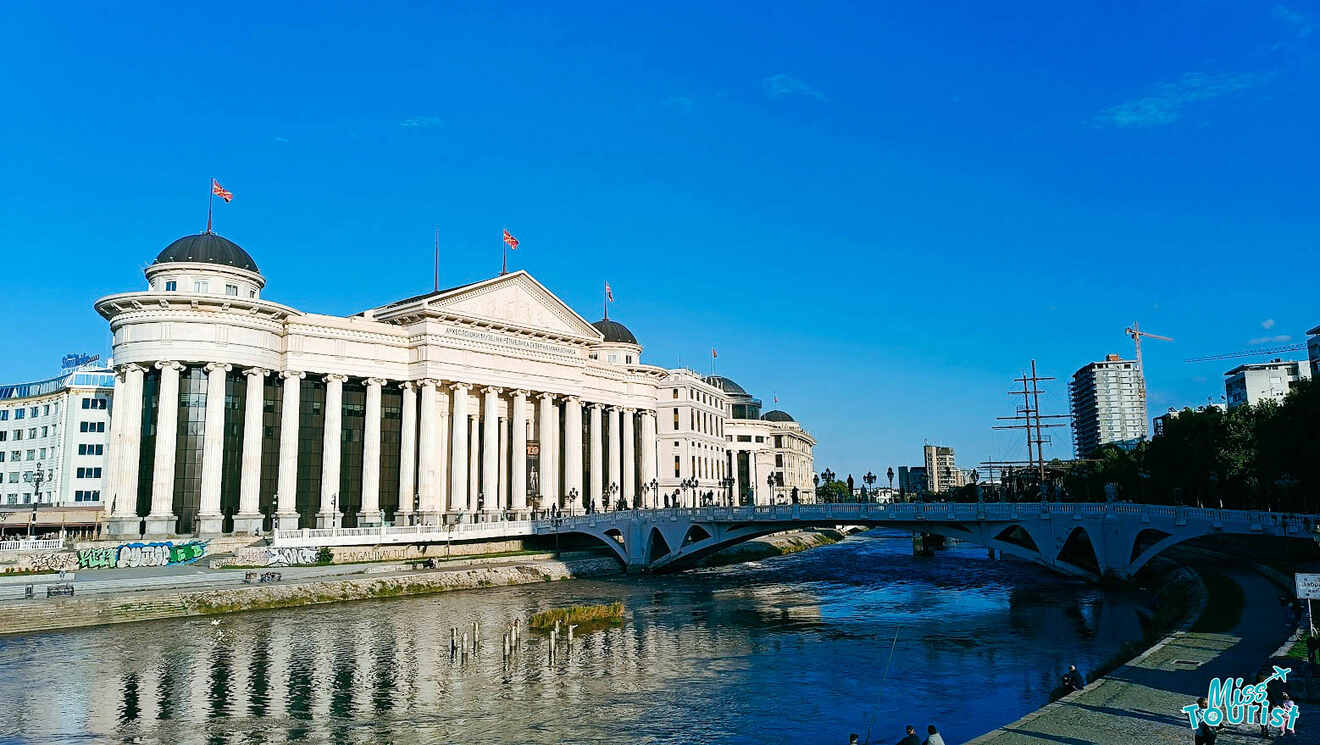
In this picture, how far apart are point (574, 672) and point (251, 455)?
56.3m

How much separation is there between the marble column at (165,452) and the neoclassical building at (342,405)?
13 cm

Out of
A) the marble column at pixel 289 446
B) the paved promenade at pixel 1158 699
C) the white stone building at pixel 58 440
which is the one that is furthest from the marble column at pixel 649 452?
the paved promenade at pixel 1158 699

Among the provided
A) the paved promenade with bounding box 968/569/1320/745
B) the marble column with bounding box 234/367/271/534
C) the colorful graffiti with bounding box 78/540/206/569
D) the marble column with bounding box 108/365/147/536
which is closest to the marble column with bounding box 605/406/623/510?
the marble column with bounding box 234/367/271/534

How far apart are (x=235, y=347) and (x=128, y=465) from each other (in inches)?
538

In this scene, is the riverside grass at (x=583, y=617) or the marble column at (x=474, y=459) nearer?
the riverside grass at (x=583, y=617)

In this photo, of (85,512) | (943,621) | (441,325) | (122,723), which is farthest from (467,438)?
(122,723)

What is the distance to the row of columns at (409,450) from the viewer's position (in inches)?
3191

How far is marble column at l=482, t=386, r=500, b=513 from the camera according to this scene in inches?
4013

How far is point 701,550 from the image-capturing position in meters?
84.4

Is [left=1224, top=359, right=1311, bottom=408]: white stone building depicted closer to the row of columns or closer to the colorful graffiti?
the row of columns

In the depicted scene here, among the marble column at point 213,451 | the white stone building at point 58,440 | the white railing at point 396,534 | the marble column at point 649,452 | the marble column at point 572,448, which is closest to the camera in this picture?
the white railing at point 396,534

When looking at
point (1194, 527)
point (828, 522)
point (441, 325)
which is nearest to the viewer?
point (1194, 527)

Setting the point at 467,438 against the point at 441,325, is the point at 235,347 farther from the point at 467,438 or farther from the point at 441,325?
the point at 467,438

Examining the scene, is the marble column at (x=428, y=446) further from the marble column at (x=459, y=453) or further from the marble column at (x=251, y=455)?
the marble column at (x=251, y=455)
